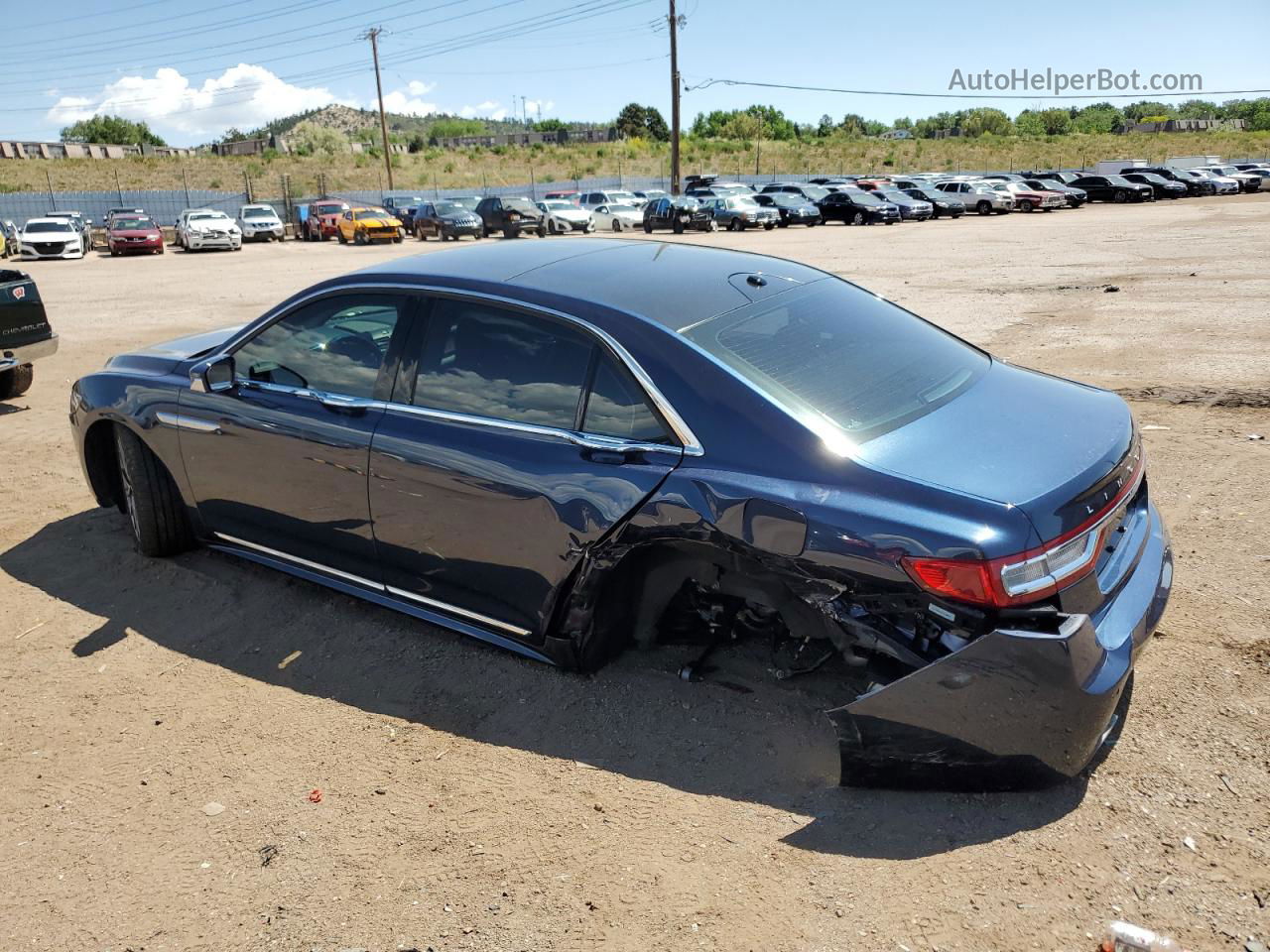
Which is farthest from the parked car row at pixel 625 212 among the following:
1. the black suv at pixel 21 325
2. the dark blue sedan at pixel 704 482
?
the dark blue sedan at pixel 704 482

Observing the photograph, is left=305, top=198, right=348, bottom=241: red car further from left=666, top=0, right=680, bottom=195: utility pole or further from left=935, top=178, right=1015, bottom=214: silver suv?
left=935, top=178, right=1015, bottom=214: silver suv

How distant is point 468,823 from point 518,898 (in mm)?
374

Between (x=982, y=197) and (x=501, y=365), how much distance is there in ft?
136

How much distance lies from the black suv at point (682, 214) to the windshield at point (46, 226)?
19460 mm

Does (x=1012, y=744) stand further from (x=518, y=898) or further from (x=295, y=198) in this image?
(x=295, y=198)

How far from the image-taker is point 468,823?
288 cm

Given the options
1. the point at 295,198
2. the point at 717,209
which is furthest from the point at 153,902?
the point at 295,198

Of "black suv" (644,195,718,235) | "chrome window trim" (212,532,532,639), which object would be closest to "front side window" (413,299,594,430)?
"chrome window trim" (212,532,532,639)

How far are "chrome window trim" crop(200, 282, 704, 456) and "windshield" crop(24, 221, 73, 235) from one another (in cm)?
3167

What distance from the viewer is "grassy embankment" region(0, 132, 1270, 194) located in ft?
209

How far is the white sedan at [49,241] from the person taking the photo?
2955 cm

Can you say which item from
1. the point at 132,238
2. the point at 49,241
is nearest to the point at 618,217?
the point at 132,238

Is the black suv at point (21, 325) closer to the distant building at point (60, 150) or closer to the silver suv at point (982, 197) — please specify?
the silver suv at point (982, 197)

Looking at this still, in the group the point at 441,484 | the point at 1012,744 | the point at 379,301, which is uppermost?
the point at 379,301
